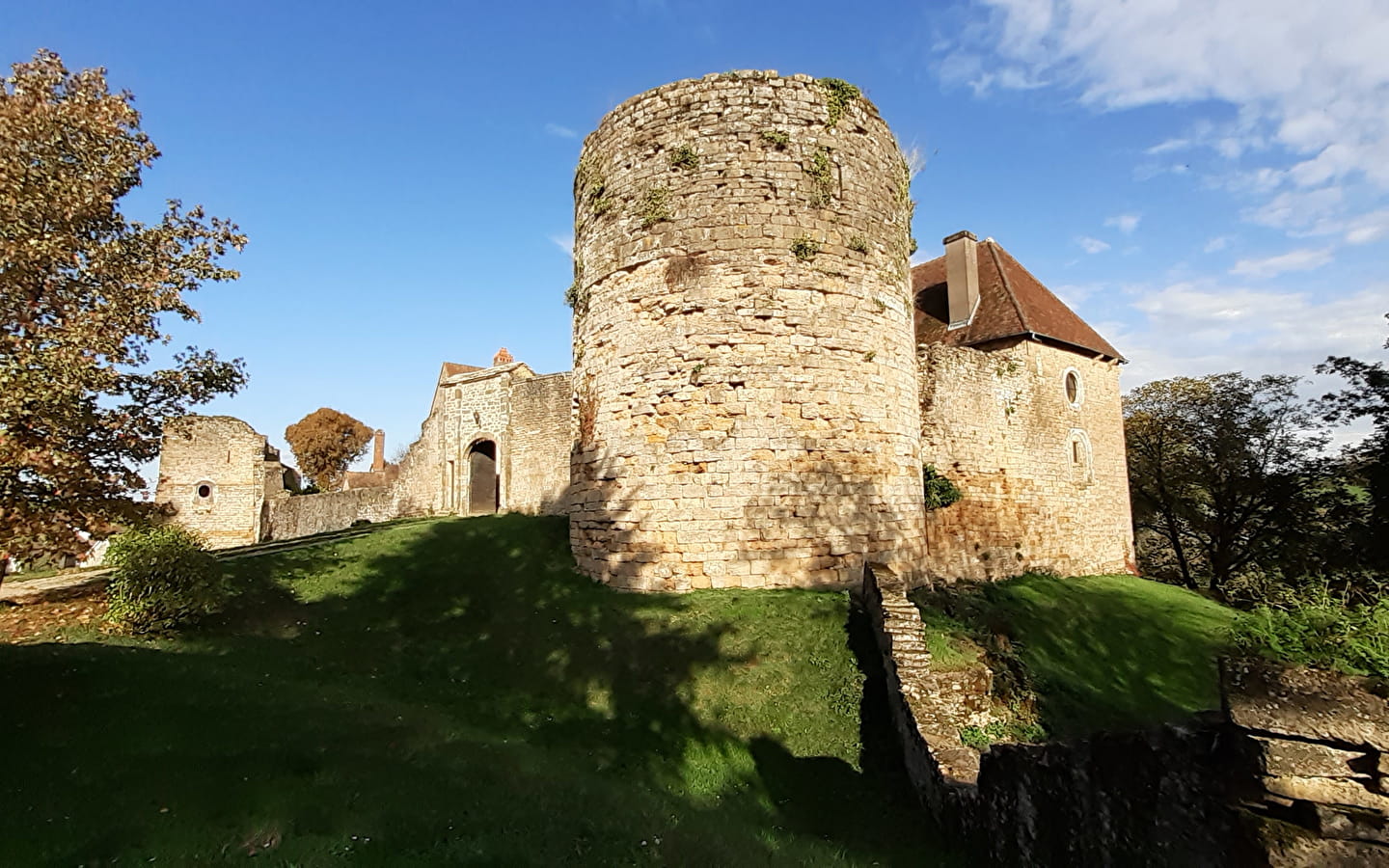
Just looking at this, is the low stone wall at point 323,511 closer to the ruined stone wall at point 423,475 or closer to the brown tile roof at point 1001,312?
the ruined stone wall at point 423,475

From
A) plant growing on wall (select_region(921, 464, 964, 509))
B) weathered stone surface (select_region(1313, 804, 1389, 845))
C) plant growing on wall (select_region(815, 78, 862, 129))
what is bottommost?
weathered stone surface (select_region(1313, 804, 1389, 845))

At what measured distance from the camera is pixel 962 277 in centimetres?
1991

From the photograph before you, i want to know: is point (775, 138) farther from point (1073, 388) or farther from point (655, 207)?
point (1073, 388)

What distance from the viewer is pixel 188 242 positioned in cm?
1020

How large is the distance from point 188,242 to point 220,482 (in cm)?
1936

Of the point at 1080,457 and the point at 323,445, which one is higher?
the point at 323,445

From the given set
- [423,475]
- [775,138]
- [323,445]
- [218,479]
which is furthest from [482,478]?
[323,445]

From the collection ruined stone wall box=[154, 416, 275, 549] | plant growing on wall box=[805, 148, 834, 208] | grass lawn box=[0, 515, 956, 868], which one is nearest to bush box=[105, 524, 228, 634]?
grass lawn box=[0, 515, 956, 868]

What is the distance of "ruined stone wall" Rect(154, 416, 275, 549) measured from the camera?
25.6m

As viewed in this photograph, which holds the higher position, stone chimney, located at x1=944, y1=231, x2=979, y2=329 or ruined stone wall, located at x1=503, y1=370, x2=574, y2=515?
stone chimney, located at x1=944, y1=231, x2=979, y2=329

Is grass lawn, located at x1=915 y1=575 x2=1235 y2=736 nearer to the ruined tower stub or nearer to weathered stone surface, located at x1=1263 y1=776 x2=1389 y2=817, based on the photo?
the ruined tower stub

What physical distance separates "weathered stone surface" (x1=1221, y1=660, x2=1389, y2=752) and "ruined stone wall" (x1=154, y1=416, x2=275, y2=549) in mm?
29762

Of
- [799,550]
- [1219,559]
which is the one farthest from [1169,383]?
[799,550]

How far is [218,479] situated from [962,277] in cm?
2656
